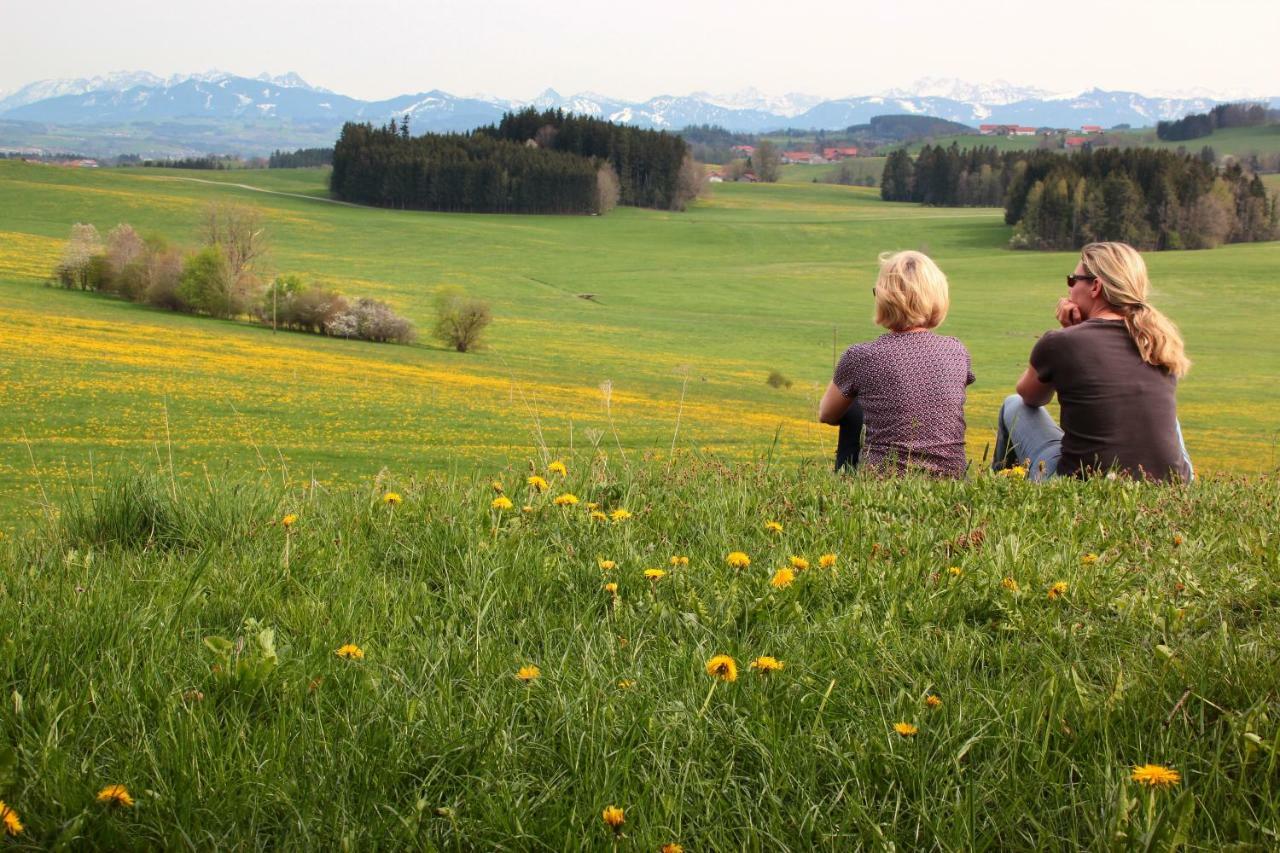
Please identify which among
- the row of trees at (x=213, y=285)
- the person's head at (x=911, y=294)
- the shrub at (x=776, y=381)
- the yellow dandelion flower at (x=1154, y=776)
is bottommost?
the shrub at (x=776, y=381)

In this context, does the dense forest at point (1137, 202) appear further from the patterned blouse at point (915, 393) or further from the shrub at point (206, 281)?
the patterned blouse at point (915, 393)

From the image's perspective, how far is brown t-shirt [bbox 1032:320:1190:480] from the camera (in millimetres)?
5113

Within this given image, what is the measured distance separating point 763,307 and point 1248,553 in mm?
58780

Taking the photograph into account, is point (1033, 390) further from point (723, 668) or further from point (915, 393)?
point (723, 668)

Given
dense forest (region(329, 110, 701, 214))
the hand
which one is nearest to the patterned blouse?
the hand

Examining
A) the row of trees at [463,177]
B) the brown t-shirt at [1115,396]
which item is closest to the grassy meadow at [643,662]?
the brown t-shirt at [1115,396]

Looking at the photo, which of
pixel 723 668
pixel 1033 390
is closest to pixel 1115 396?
pixel 1033 390

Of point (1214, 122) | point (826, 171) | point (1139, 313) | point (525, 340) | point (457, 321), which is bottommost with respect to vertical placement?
point (525, 340)

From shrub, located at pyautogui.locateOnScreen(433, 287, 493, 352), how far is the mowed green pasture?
3.33 ft

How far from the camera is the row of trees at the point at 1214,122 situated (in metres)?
188

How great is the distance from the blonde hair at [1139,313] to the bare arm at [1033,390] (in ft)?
1.52

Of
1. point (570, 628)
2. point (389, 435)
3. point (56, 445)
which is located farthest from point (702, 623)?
point (389, 435)

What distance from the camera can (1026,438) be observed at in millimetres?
5742

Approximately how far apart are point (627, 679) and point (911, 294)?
128 inches
